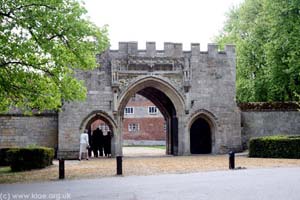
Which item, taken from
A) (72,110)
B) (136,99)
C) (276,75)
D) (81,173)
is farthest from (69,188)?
(136,99)

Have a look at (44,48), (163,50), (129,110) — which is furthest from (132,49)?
(129,110)

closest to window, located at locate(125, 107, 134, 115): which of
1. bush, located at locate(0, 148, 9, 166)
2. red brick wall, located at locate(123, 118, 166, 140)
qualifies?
red brick wall, located at locate(123, 118, 166, 140)

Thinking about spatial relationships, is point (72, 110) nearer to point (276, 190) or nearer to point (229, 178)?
point (229, 178)

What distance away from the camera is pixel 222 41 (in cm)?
3869

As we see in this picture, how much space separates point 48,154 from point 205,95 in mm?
10579

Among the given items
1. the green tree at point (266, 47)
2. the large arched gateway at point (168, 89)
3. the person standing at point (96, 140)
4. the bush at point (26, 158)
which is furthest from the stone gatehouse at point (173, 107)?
the bush at point (26, 158)

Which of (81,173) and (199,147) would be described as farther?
(199,147)

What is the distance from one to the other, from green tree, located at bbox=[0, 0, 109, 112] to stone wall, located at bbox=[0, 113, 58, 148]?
376 inches

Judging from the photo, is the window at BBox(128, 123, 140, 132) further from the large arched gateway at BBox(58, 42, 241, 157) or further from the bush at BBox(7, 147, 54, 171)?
the bush at BBox(7, 147, 54, 171)

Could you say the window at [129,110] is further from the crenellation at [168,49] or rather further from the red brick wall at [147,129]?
the crenellation at [168,49]

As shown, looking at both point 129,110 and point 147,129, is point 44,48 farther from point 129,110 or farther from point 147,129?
point 129,110

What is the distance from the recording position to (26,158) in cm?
1622

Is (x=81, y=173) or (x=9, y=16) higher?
(x=9, y=16)

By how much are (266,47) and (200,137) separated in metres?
7.07
